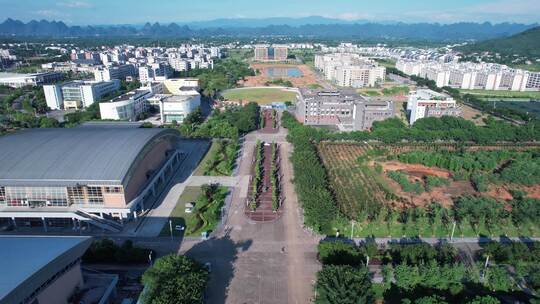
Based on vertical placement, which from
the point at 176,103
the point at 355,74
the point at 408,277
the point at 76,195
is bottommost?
the point at 408,277

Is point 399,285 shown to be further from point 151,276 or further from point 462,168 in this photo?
point 462,168

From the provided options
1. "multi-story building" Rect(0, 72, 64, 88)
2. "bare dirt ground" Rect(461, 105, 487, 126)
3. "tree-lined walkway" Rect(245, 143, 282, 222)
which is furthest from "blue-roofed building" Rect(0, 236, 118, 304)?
"multi-story building" Rect(0, 72, 64, 88)

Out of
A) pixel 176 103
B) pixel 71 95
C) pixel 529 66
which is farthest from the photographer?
pixel 529 66

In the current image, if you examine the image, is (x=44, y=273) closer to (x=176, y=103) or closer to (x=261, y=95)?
(x=176, y=103)

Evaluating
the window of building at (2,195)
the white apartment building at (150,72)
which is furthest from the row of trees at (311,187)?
the white apartment building at (150,72)

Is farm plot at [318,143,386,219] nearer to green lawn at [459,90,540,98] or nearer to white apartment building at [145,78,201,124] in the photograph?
white apartment building at [145,78,201,124]

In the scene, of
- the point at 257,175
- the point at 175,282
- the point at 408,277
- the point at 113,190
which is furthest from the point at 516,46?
the point at 175,282
